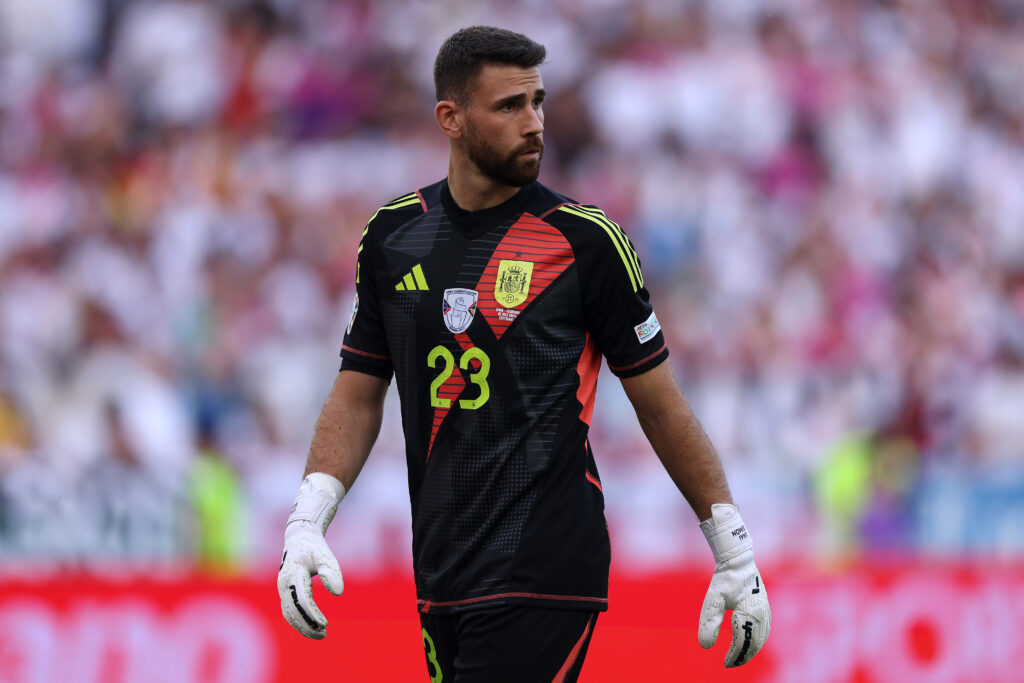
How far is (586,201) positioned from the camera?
1245cm

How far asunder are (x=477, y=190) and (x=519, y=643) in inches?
49.7

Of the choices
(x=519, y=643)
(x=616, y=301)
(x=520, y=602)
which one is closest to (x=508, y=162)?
(x=616, y=301)

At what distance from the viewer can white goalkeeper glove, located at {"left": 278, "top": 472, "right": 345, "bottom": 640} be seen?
13.3ft

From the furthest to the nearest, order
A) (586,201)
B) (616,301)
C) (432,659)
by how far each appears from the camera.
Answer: (586,201), (432,659), (616,301)

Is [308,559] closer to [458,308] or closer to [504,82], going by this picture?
[458,308]

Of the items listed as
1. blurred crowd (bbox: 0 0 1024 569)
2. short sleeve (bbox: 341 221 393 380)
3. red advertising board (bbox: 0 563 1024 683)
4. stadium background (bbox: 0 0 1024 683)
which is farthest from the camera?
blurred crowd (bbox: 0 0 1024 569)

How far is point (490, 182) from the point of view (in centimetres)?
425

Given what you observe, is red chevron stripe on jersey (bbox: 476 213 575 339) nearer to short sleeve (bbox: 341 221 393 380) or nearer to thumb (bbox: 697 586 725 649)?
short sleeve (bbox: 341 221 393 380)

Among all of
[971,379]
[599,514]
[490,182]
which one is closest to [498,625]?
[599,514]

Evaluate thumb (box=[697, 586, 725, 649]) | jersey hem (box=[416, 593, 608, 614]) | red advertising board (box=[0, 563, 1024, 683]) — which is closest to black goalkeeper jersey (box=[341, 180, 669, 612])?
jersey hem (box=[416, 593, 608, 614])

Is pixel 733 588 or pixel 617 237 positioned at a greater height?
pixel 617 237

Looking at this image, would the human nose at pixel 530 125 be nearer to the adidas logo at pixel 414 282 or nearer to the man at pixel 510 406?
the man at pixel 510 406

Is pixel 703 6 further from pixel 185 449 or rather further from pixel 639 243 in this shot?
pixel 185 449

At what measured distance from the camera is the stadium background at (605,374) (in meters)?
7.20
